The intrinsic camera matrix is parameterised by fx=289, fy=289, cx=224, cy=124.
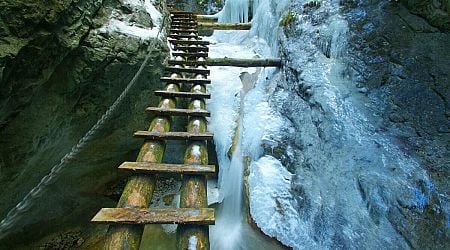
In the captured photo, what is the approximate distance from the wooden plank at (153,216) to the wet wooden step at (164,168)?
1.66 ft

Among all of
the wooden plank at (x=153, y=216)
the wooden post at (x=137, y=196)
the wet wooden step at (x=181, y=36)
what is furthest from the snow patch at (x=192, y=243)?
the wet wooden step at (x=181, y=36)

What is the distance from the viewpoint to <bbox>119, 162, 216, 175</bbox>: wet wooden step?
2.65 metres

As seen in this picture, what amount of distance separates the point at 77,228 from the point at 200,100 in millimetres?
3305

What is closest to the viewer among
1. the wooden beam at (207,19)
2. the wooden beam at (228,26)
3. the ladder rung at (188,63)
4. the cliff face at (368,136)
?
the cliff face at (368,136)

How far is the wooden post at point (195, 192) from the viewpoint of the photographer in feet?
6.82

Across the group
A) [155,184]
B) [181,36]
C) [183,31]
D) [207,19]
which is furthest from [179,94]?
[207,19]

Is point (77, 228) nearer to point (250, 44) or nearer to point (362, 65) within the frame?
point (362, 65)

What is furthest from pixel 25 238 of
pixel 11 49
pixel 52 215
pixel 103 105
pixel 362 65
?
pixel 362 65

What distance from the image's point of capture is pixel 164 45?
18.3 feet

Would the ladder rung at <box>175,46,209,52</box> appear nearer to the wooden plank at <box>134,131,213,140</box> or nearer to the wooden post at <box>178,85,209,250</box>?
the wooden post at <box>178,85,209,250</box>

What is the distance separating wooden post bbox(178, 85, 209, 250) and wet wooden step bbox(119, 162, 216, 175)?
8cm

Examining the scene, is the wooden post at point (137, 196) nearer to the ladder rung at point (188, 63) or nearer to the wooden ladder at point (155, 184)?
the wooden ladder at point (155, 184)

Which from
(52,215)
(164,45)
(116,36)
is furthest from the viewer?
(164,45)

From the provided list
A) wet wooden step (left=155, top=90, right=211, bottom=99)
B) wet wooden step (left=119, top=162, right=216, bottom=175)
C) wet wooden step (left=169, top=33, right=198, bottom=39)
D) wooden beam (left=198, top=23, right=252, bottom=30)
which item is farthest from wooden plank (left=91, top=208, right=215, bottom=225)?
wooden beam (left=198, top=23, right=252, bottom=30)
